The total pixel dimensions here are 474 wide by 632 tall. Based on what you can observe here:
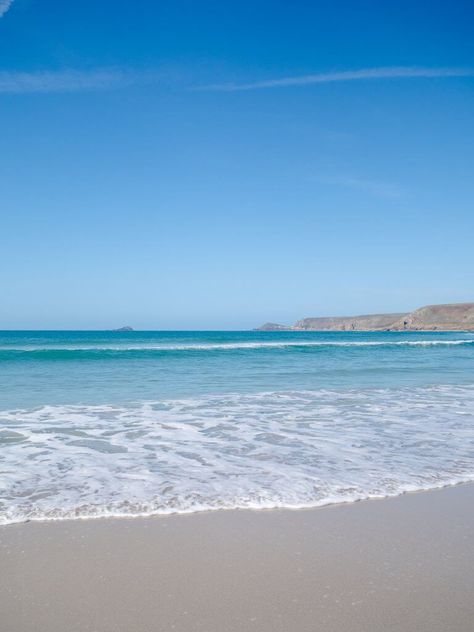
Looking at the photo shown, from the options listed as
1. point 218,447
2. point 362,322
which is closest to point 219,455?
point 218,447

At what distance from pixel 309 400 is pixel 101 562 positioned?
8401 mm

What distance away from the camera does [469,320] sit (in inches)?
4636

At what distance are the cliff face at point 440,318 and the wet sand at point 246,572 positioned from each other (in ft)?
402

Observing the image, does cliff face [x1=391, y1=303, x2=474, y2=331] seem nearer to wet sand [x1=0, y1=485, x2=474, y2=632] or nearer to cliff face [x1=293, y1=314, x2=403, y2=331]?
cliff face [x1=293, y1=314, x2=403, y2=331]

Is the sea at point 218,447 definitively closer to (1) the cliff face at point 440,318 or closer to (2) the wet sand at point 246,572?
(2) the wet sand at point 246,572

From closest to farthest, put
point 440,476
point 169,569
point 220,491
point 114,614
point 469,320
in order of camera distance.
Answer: point 114,614 < point 169,569 < point 220,491 < point 440,476 < point 469,320

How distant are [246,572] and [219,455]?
310 centimetres

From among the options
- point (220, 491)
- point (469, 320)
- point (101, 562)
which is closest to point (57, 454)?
point (220, 491)

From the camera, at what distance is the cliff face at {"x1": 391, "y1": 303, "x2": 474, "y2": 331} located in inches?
4660

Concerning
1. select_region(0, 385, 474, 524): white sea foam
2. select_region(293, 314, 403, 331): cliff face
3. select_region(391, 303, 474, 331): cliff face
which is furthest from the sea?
select_region(293, 314, 403, 331): cliff face

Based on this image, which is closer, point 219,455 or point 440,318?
point 219,455

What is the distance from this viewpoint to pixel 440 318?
4882 inches

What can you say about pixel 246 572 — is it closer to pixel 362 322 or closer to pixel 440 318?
pixel 440 318

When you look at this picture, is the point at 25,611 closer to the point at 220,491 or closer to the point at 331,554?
the point at 331,554
